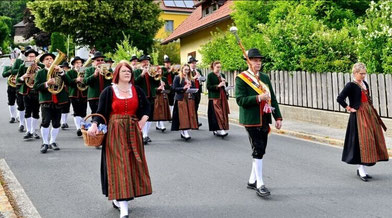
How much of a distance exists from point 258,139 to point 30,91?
675 centimetres

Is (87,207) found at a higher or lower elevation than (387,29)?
lower

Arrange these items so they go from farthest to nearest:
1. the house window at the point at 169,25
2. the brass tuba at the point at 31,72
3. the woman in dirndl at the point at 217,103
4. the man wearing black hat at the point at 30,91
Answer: the house window at the point at 169,25, the woman in dirndl at the point at 217,103, the brass tuba at the point at 31,72, the man wearing black hat at the point at 30,91

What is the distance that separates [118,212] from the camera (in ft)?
18.8

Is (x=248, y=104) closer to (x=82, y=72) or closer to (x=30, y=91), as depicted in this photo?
(x=82, y=72)

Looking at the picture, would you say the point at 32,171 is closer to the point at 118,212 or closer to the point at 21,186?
the point at 21,186

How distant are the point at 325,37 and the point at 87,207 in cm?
985

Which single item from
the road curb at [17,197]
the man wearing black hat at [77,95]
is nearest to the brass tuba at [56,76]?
the man wearing black hat at [77,95]

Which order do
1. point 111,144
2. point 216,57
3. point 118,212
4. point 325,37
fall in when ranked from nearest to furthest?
point 111,144, point 118,212, point 325,37, point 216,57

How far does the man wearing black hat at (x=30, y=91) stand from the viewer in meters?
10.6

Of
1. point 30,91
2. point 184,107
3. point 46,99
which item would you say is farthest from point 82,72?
point 184,107

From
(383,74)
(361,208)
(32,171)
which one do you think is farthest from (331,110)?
(32,171)

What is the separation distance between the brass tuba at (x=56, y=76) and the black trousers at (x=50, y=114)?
0.35m

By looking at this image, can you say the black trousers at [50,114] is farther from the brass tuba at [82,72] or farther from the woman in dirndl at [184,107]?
the woman in dirndl at [184,107]

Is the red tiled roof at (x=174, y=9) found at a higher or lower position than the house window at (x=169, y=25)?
higher
